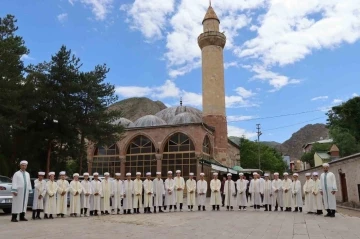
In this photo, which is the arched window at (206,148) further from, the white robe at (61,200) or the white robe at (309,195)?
the white robe at (61,200)

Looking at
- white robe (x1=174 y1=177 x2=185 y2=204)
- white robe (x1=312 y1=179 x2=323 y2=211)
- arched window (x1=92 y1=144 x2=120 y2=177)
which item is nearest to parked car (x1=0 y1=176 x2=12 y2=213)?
white robe (x1=174 y1=177 x2=185 y2=204)

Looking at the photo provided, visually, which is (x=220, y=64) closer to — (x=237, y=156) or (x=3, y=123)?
(x=237, y=156)

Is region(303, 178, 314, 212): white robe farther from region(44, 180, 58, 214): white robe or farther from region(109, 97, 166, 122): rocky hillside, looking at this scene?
region(109, 97, 166, 122): rocky hillside

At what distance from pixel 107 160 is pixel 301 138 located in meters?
91.9

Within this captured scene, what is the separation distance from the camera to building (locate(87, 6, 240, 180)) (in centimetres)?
2792

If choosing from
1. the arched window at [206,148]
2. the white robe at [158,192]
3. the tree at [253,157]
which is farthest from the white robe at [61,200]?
the tree at [253,157]

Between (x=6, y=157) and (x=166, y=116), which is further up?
(x=166, y=116)

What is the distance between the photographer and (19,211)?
9648mm

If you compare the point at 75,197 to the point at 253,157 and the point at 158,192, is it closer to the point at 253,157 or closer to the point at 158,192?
the point at 158,192

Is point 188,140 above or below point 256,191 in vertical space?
above

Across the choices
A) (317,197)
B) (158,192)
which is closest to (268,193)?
(317,197)

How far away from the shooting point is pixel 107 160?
31250mm

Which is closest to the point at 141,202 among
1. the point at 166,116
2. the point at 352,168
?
the point at 352,168

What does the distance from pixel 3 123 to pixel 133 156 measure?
52.1 feet
